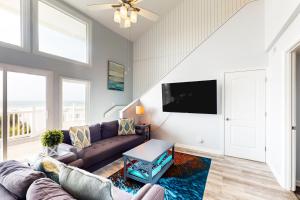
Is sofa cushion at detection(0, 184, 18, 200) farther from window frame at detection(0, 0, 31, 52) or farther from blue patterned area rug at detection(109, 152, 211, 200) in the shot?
window frame at detection(0, 0, 31, 52)

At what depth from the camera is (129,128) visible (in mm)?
4039

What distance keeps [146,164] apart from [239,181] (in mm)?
1612

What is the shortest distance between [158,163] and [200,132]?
1771mm

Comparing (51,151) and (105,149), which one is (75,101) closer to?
(105,149)

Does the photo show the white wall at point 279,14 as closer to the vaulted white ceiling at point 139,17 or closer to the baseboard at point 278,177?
the baseboard at point 278,177

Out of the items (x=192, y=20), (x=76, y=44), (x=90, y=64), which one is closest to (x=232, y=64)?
(x=192, y=20)

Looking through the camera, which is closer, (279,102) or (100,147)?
(279,102)

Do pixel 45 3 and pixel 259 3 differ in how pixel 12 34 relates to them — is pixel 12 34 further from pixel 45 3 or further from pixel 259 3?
pixel 259 3

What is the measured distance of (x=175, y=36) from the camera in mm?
4676

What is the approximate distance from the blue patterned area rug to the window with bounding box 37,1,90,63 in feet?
10.2

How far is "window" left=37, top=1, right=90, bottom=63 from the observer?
3.30 m

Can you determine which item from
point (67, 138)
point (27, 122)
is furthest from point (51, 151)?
point (27, 122)

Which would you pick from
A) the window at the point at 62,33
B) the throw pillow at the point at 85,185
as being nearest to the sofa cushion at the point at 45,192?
the throw pillow at the point at 85,185

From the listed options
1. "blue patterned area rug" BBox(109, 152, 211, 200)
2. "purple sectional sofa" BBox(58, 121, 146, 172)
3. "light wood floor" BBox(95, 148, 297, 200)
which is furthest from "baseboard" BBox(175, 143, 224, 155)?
"purple sectional sofa" BBox(58, 121, 146, 172)
